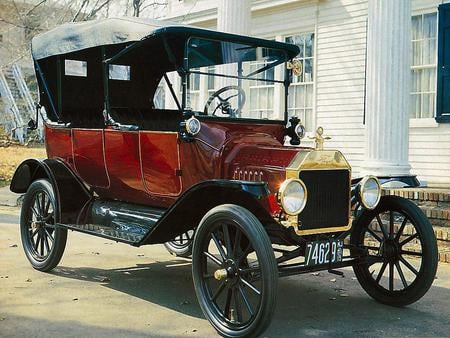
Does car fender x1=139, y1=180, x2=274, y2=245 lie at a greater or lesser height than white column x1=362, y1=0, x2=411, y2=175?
lesser

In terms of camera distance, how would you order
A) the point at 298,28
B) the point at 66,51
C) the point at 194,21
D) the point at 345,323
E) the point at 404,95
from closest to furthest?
the point at 345,323 < the point at 66,51 < the point at 404,95 < the point at 298,28 < the point at 194,21

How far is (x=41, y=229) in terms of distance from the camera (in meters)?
6.52

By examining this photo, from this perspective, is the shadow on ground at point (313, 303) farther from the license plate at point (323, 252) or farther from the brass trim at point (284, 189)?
the brass trim at point (284, 189)

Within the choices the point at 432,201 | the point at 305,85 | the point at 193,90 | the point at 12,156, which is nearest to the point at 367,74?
the point at 432,201

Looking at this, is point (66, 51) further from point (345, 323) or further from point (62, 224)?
point (345, 323)

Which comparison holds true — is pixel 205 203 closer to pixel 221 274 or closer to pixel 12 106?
pixel 221 274

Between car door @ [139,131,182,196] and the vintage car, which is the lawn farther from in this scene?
car door @ [139,131,182,196]

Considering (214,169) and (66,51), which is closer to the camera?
(214,169)

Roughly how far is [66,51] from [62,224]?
1.74 meters

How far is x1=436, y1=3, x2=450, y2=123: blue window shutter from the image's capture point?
9.88m

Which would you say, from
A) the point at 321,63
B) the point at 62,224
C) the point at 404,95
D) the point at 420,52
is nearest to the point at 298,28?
the point at 321,63

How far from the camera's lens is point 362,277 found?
549 centimetres

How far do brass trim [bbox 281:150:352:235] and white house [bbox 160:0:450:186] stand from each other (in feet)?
5.51

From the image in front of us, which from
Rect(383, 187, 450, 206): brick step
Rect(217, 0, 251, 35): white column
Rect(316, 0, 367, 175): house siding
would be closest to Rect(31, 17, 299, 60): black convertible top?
Rect(383, 187, 450, 206): brick step
